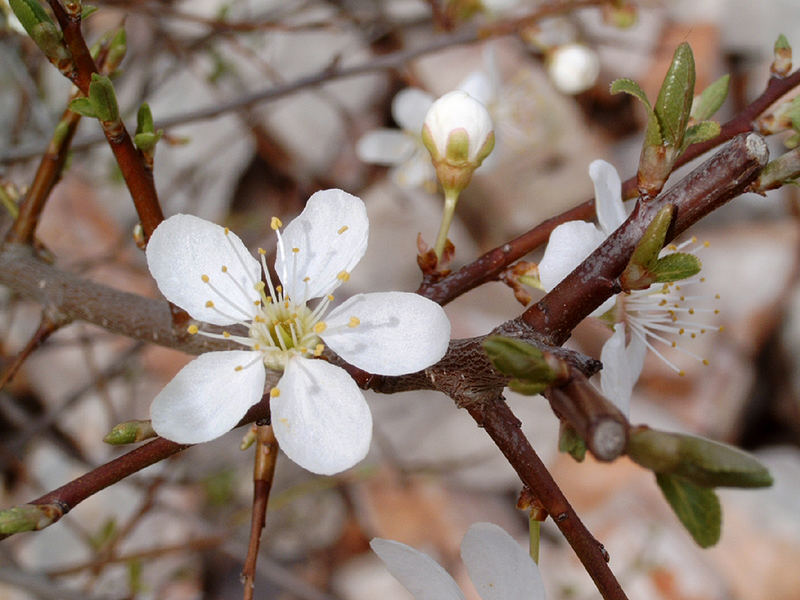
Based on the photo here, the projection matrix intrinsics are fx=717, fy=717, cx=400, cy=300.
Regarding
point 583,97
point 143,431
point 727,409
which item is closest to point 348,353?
point 143,431

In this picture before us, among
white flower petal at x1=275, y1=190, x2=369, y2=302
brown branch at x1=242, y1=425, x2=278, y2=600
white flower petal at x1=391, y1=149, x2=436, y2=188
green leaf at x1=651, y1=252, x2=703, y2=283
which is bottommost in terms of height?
green leaf at x1=651, y1=252, x2=703, y2=283

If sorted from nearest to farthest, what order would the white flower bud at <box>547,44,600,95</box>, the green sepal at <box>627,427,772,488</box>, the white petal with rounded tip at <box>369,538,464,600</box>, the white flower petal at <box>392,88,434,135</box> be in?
1. the green sepal at <box>627,427,772,488</box>
2. the white petal with rounded tip at <box>369,538,464,600</box>
3. the white flower petal at <box>392,88,434,135</box>
4. the white flower bud at <box>547,44,600,95</box>

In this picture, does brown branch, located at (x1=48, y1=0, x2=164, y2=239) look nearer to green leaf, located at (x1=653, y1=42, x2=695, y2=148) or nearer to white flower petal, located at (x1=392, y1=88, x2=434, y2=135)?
green leaf, located at (x1=653, y1=42, x2=695, y2=148)

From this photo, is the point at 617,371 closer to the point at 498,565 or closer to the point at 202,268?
the point at 498,565

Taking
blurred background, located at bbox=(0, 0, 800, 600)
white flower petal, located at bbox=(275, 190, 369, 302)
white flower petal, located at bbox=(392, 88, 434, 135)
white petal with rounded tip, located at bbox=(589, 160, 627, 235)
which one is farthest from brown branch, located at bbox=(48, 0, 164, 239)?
blurred background, located at bbox=(0, 0, 800, 600)

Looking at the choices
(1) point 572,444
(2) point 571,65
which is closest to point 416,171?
(2) point 571,65

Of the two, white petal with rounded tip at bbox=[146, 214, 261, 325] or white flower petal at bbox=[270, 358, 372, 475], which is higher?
white petal with rounded tip at bbox=[146, 214, 261, 325]
